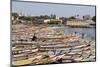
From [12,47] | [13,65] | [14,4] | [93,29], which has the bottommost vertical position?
[13,65]

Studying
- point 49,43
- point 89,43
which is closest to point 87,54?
point 89,43

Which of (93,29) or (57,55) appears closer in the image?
(57,55)

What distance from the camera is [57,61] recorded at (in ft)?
8.37

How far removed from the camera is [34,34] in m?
2.46

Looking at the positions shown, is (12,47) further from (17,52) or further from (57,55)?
(57,55)

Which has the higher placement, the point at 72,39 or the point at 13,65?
the point at 72,39

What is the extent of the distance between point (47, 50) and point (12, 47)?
1.37 ft

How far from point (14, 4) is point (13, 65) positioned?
67cm

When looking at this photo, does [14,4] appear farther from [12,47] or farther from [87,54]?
[87,54]

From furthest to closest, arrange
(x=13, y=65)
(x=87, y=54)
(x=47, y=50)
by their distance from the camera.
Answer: (x=87, y=54)
(x=47, y=50)
(x=13, y=65)

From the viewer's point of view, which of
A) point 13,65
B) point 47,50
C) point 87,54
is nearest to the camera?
point 13,65

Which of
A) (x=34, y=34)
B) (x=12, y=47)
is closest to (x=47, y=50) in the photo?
(x=34, y=34)

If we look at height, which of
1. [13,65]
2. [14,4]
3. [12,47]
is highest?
[14,4]

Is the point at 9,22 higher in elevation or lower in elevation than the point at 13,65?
higher
